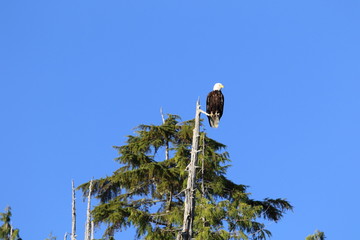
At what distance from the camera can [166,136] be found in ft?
87.1

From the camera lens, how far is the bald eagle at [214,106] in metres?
Result: 21.9

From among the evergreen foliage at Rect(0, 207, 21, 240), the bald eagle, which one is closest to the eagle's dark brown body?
the bald eagle

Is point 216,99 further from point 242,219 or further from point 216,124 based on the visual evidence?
point 242,219

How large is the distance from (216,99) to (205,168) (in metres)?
3.01

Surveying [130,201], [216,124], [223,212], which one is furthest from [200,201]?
[130,201]

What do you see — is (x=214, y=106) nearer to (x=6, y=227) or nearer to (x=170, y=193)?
(x=170, y=193)

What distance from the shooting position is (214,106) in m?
22.5

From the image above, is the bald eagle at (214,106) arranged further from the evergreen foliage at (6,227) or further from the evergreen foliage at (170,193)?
the evergreen foliage at (6,227)

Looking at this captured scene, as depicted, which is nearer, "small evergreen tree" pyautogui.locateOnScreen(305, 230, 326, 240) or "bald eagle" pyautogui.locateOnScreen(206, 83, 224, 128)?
"bald eagle" pyautogui.locateOnScreen(206, 83, 224, 128)

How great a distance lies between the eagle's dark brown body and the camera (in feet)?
71.9

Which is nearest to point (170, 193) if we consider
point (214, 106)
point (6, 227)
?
point (214, 106)

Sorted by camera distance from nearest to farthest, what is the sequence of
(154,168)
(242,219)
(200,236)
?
(200,236) → (242,219) → (154,168)

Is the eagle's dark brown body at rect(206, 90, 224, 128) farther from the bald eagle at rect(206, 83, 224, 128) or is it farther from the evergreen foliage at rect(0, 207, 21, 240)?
the evergreen foliage at rect(0, 207, 21, 240)

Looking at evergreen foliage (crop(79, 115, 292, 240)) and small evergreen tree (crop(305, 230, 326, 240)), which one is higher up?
small evergreen tree (crop(305, 230, 326, 240))
